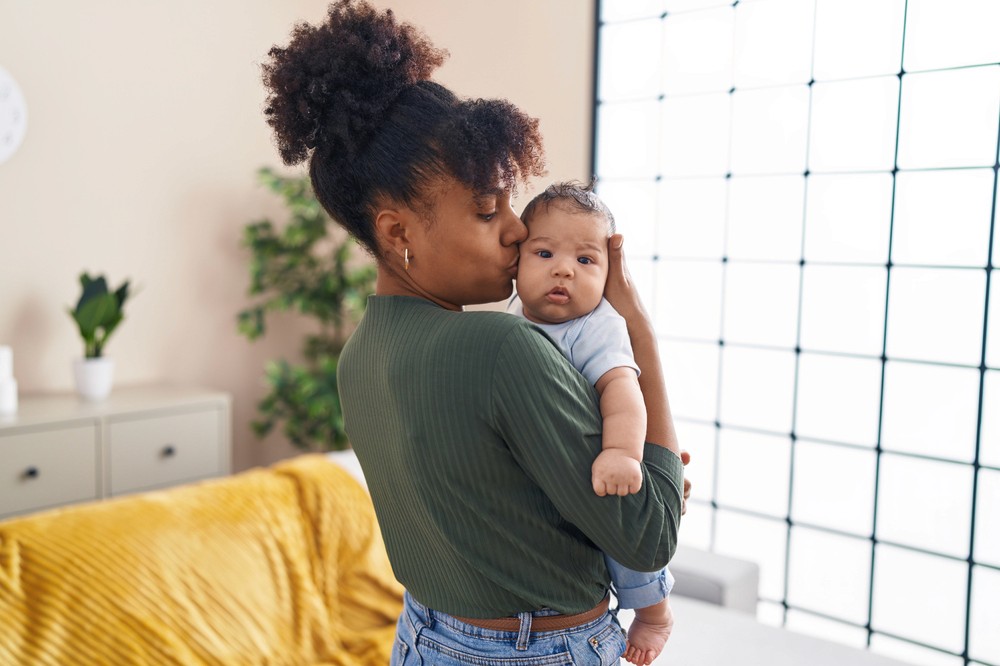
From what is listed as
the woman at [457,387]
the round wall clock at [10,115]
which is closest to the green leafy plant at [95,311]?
the round wall clock at [10,115]

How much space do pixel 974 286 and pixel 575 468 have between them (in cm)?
276

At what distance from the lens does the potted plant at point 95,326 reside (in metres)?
2.96

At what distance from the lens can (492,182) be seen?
923 millimetres

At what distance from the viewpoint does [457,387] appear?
0.84 metres

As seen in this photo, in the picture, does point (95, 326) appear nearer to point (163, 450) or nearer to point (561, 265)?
point (163, 450)

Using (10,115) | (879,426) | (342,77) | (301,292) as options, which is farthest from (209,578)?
(879,426)

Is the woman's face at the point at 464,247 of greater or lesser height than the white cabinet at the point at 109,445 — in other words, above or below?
above

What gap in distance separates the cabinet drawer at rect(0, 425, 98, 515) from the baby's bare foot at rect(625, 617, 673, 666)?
7.65ft

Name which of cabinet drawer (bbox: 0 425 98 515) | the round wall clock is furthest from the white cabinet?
the round wall clock

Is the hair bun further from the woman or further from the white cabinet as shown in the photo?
the white cabinet

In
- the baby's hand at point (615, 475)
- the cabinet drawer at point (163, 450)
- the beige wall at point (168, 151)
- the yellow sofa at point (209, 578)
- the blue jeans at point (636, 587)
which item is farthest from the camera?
the beige wall at point (168, 151)

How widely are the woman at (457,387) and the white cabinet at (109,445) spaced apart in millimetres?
2179

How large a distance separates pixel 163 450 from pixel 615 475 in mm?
2634

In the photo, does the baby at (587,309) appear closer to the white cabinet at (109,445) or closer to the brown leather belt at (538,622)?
the brown leather belt at (538,622)
